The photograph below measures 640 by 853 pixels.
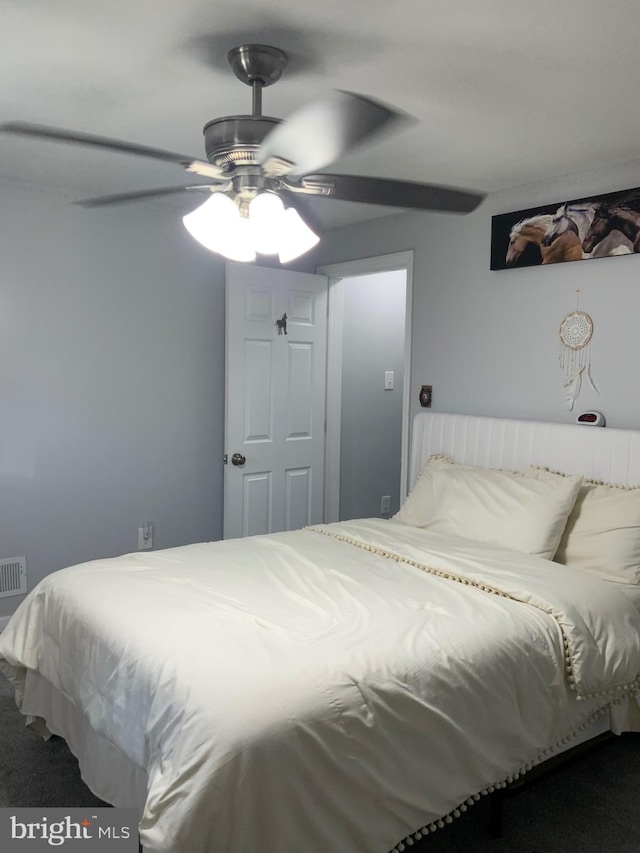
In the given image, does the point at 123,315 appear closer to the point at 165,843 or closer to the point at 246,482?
the point at 246,482

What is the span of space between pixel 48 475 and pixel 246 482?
1.11 metres

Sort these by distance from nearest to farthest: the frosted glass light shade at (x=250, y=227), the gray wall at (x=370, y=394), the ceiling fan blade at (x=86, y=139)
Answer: the ceiling fan blade at (x=86, y=139) < the frosted glass light shade at (x=250, y=227) < the gray wall at (x=370, y=394)

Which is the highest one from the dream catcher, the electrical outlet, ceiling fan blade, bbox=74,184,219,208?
ceiling fan blade, bbox=74,184,219,208

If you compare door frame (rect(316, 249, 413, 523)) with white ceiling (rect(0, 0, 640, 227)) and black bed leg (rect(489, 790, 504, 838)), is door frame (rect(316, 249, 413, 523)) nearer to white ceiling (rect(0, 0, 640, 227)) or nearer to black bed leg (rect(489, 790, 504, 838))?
white ceiling (rect(0, 0, 640, 227))

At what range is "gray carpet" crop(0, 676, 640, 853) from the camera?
2.09m

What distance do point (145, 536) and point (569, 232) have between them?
281 centimetres

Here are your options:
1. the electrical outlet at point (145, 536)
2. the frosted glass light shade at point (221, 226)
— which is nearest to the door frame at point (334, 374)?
the electrical outlet at point (145, 536)

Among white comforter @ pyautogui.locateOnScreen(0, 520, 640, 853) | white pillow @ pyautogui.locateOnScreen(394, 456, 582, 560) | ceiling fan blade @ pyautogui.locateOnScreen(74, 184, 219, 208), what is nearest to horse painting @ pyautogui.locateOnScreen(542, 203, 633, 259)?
white pillow @ pyautogui.locateOnScreen(394, 456, 582, 560)

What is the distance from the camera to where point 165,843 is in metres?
1.44

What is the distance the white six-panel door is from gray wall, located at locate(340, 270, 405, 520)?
0.96ft

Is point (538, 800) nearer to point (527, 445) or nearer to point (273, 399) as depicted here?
point (527, 445)

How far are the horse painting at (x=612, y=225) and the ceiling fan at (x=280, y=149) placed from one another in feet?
3.81

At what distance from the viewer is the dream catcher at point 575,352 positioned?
3.13 meters

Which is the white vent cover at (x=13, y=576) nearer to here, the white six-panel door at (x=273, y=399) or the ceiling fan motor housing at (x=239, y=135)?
the white six-panel door at (x=273, y=399)
